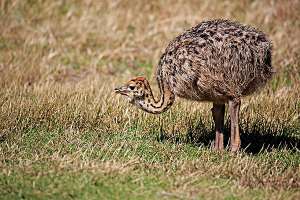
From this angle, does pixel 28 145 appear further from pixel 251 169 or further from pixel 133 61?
pixel 133 61

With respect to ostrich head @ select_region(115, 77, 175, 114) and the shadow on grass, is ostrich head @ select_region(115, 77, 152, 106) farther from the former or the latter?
the shadow on grass

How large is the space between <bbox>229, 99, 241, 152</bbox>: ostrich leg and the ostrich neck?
0.71 meters

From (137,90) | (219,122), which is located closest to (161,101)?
(137,90)

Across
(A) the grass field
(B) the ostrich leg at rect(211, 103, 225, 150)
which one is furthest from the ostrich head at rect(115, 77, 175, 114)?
(B) the ostrich leg at rect(211, 103, 225, 150)

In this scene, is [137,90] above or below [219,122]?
above

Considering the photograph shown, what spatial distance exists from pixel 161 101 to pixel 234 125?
881 mm

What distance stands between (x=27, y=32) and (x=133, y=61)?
238 centimetres

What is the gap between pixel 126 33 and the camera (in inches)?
520

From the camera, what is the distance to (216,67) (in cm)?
713

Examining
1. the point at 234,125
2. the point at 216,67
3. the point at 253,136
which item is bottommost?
the point at 253,136

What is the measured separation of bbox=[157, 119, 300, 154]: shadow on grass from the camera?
8.05 meters

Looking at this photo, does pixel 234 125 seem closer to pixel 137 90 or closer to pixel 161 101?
pixel 161 101

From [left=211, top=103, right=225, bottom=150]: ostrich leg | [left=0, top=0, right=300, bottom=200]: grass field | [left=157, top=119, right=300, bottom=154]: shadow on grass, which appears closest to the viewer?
[left=0, top=0, right=300, bottom=200]: grass field

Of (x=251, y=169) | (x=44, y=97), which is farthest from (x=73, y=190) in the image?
(x=44, y=97)
